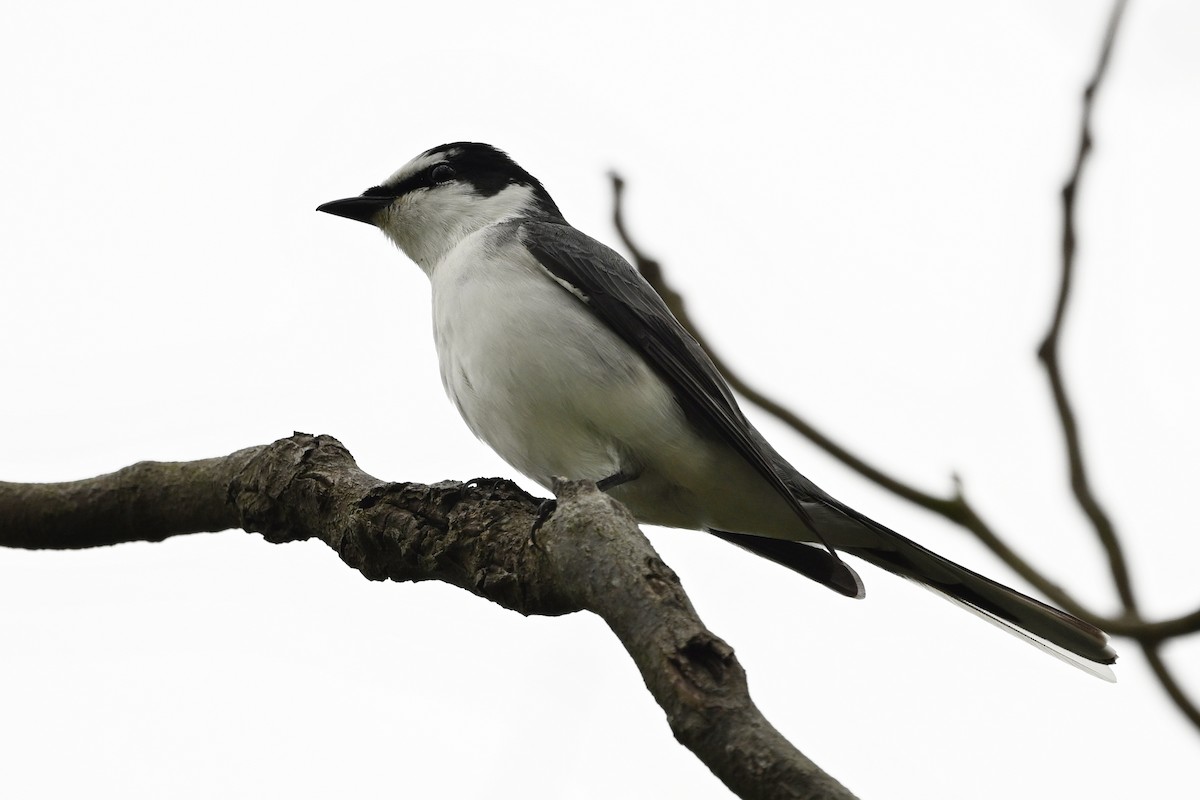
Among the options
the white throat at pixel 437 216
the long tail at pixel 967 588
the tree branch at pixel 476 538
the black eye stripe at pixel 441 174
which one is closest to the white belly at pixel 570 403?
the long tail at pixel 967 588

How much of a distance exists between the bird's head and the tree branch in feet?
8.07

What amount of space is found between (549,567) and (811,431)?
1070mm

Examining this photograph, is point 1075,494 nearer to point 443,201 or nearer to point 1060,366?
point 1060,366

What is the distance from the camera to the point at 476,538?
3357 millimetres

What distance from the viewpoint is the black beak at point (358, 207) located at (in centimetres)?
647

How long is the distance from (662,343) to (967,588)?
1.59 metres

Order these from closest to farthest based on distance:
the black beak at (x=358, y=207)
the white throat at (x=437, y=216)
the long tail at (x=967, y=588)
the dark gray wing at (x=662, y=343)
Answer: the long tail at (x=967, y=588), the dark gray wing at (x=662, y=343), the white throat at (x=437, y=216), the black beak at (x=358, y=207)

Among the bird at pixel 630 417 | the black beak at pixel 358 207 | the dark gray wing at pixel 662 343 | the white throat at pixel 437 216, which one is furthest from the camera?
the black beak at pixel 358 207

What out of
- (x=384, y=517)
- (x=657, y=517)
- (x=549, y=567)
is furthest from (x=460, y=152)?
(x=549, y=567)

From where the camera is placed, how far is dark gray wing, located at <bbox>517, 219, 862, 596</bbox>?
5105mm

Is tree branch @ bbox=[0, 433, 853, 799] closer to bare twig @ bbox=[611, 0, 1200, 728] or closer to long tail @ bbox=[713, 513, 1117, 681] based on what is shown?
bare twig @ bbox=[611, 0, 1200, 728]

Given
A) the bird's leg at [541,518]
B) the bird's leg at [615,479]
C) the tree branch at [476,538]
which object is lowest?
the tree branch at [476,538]

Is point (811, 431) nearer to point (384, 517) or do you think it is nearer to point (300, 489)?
point (384, 517)

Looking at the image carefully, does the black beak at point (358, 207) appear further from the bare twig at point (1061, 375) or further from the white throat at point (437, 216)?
the bare twig at point (1061, 375)
